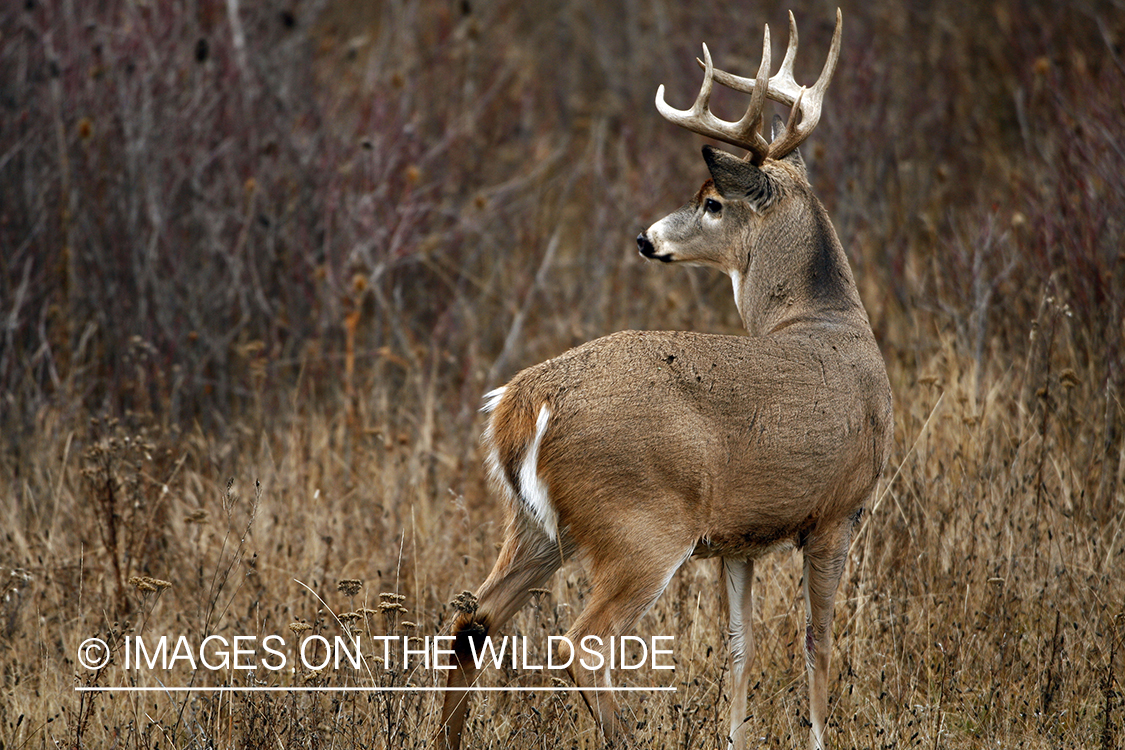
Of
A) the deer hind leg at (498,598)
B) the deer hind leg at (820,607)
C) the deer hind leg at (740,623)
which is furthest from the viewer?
the deer hind leg at (740,623)

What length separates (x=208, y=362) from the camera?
276 inches

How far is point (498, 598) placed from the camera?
3.58m

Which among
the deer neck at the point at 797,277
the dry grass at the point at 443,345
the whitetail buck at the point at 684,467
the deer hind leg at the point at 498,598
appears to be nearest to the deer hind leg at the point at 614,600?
the whitetail buck at the point at 684,467

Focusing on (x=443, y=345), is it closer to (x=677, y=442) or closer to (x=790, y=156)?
(x=790, y=156)

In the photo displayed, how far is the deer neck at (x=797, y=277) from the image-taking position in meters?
4.00

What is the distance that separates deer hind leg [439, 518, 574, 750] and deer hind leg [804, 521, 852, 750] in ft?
2.56

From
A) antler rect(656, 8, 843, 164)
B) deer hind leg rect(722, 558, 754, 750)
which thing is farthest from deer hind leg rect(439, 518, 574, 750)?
antler rect(656, 8, 843, 164)

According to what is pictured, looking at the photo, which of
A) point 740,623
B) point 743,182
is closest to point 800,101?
point 743,182

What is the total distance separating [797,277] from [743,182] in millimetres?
370

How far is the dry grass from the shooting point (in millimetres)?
3965

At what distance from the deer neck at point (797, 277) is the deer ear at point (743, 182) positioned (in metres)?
0.11

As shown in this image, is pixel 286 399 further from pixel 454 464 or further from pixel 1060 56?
pixel 1060 56

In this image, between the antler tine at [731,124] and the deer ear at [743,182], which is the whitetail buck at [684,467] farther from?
the antler tine at [731,124]

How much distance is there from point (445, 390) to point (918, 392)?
8.92ft
